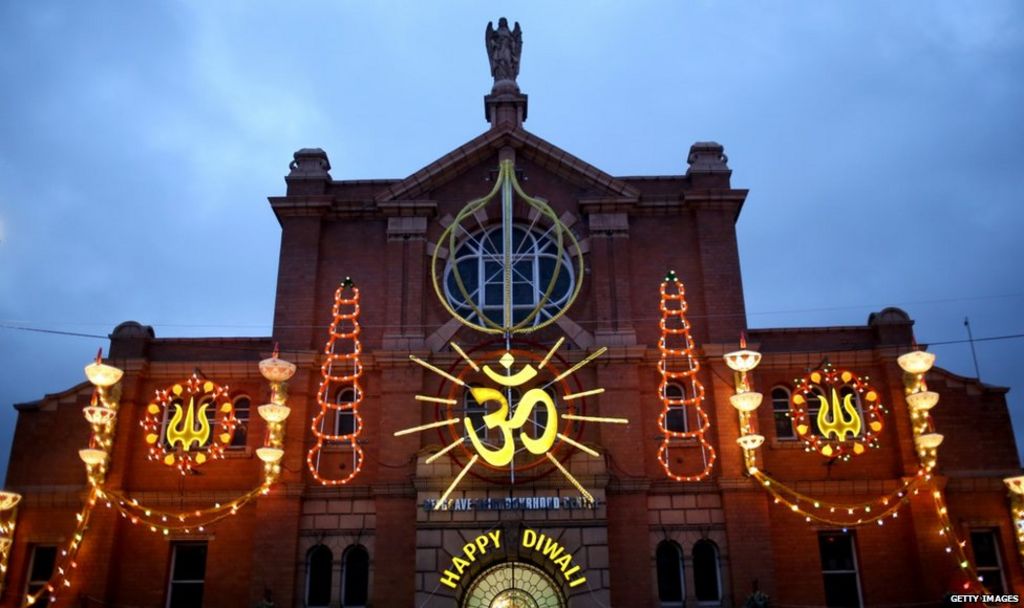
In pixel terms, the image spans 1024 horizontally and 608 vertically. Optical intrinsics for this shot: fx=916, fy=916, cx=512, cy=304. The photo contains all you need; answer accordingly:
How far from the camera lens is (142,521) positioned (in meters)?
24.0

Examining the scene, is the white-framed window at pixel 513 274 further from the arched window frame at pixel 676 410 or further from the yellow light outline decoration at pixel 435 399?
the arched window frame at pixel 676 410

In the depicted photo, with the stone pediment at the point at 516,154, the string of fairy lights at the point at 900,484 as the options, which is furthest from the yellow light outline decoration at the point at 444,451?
the stone pediment at the point at 516,154

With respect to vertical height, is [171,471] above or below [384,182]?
below

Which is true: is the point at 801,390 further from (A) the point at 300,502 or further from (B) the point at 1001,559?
(A) the point at 300,502

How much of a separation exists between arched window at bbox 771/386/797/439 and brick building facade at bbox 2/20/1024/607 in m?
0.06

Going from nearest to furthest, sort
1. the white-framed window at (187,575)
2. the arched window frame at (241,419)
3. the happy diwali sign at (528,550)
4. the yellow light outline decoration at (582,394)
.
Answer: the happy diwali sign at (528,550) → the yellow light outline decoration at (582,394) → the white-framed window at (187,575) → the arched window frame at (241,419)

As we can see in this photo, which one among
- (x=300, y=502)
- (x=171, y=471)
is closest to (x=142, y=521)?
(x=171, y=471)

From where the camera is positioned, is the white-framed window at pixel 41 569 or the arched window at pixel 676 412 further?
the arched window at pixel 676 412

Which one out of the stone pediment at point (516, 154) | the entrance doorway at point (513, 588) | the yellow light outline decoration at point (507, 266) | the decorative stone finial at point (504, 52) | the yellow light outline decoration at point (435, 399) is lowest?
the entrance doorway at point (513, 588)

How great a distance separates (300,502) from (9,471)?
26.9 feet

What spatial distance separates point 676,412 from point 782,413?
2.93 metres

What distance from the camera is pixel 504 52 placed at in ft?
102

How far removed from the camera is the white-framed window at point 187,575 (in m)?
24.0

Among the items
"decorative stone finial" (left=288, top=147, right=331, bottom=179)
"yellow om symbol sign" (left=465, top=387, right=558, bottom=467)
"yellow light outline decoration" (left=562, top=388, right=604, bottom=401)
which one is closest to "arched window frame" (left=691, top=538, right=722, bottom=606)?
"yellow light outline decoration" (left=562, top=388, right=604, bottom=401)
